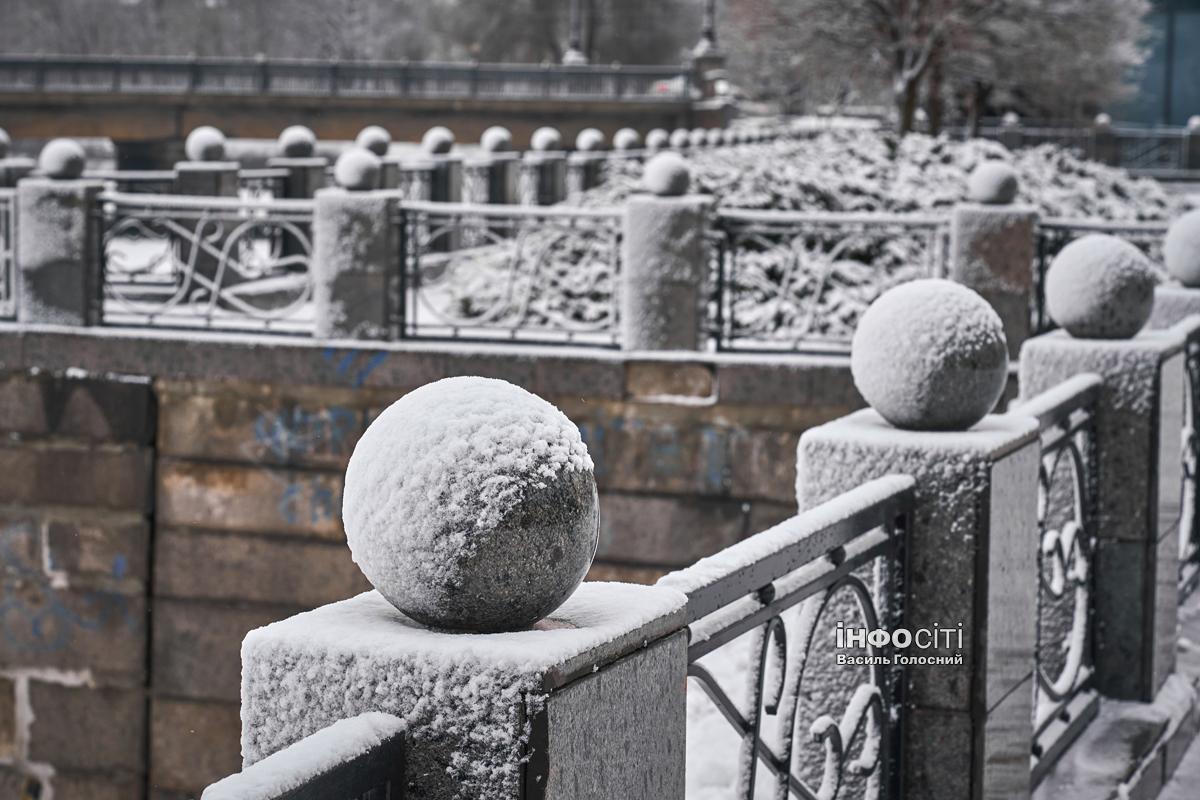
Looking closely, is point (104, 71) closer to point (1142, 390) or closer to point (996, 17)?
point (996, 17)

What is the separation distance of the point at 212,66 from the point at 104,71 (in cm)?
234

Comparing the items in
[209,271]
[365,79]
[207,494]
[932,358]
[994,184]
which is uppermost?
[365,79]

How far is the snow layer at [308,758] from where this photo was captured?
68.5 inches

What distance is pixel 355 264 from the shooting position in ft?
32.7

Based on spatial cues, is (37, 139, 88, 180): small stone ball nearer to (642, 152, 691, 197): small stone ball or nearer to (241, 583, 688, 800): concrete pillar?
(642, 152, 691, 197): small stone ball

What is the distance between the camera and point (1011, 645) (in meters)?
3.83

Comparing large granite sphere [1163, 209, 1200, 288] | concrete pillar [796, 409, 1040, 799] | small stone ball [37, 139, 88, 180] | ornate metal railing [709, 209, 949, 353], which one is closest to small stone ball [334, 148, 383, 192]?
small stone ball [37, 139, 88, 180]

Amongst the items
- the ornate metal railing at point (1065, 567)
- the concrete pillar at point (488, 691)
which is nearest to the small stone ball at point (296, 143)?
the ornate metal railing at point (1065, 567)

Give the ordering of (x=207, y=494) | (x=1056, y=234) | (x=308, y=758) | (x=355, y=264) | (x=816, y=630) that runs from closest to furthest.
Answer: (x=308, y=758) → (x=816, y=630) → (x=355, y=264) → (x=207, y=494) → (x=1056, y=234)

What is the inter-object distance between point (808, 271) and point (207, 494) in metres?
4.47

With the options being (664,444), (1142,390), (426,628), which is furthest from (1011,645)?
(664,444)

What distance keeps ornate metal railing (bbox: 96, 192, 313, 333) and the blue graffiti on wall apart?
A: 5.85ft

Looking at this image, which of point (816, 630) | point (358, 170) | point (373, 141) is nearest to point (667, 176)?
point (358, 170)

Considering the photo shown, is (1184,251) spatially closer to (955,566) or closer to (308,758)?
(955,566)
